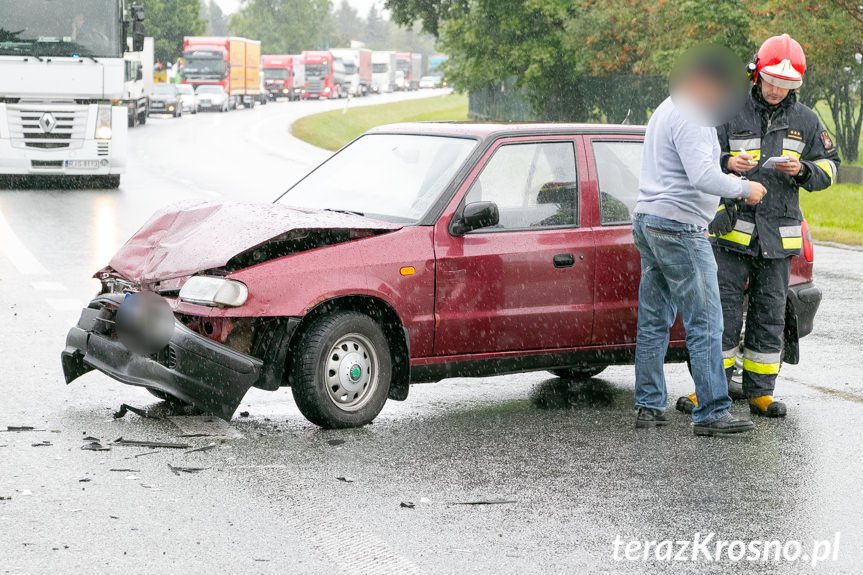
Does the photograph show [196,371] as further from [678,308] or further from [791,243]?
[791,243]

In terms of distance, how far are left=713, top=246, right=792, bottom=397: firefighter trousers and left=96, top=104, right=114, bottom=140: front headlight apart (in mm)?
15522

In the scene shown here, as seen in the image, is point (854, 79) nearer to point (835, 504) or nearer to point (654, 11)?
point (654, 11)

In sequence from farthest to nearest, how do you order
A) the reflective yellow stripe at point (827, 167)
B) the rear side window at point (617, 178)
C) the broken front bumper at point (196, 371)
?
1. the rear side window at point (617, 178)
2. the reflective yellow stripe at point (827, 167)
3. the broken front bumper at point (196, 371)

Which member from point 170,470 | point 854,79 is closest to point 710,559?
point 170,470

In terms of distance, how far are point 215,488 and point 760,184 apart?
3.09 metres

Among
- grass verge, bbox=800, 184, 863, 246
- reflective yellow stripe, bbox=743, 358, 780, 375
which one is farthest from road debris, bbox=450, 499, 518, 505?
grass verge, bbox=800, 184, 863, 246

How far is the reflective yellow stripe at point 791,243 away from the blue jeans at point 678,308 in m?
0.61

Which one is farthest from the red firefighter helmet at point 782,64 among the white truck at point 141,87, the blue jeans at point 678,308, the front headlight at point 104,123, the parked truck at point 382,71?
Result: the parked truck at point 382,71

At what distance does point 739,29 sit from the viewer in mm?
29422

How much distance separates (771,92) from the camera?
6.91m

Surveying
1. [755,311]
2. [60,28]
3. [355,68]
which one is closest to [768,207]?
[755,311]

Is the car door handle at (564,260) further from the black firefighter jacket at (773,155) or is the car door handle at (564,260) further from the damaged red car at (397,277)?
the black firefighter jacket at (773,155)

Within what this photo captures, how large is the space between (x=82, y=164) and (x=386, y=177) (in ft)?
49.2

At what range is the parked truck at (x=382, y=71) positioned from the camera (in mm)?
113000
